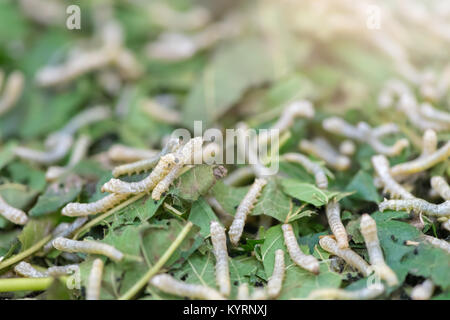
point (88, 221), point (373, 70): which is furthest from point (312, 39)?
point (88, 221)

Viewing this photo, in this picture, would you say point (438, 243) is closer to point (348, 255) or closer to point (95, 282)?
point (348, 255)

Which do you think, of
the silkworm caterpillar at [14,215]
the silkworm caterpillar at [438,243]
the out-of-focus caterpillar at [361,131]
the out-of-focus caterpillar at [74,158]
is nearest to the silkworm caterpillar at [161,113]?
the out-of-focus caterpillar at [74,158]

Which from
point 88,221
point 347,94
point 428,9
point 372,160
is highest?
point 428,9

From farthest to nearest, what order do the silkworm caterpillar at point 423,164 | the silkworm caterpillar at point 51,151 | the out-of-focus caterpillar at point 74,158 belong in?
the silkworm caterpillar at point 51,151, the out-of-focus caterpillar at point 74,158, the silkworm caterpillar at point 423,164

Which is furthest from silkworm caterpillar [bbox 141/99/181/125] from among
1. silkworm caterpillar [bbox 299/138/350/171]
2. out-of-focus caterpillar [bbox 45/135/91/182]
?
silkworm caterpillar [bbox 299/138/350/171]

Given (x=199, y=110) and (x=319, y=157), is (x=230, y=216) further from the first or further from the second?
(x=199, y=110)

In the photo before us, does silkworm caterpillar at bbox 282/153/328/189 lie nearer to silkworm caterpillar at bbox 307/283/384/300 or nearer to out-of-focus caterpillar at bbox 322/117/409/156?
out-of-focus caterpillar at bbox 322/117/409/156

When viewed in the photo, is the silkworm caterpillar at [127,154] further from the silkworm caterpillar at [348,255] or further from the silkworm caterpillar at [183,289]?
the silkworm caterpillar at [348,255]
